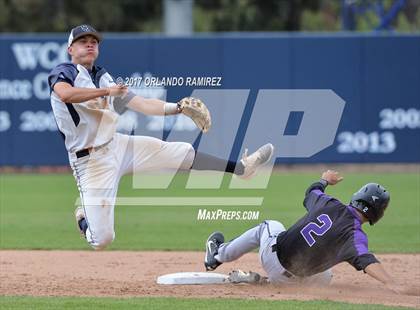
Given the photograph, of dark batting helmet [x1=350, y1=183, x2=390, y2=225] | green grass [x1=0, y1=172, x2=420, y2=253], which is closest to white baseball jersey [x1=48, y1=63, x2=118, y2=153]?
dark batting helmet [x1=350, y1=183, x2=390, y2=225]

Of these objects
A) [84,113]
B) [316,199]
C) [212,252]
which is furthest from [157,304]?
[84,113]

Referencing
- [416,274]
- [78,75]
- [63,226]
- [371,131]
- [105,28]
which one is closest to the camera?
Answer: [78,75]

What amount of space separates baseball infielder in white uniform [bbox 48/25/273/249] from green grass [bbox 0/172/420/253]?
2824 millimetres

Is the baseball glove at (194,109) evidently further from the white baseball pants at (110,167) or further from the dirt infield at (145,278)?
the dirt infield at (145,278)

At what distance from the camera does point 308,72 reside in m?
21.4

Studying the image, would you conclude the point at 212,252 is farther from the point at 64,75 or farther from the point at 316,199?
the point at 64,75

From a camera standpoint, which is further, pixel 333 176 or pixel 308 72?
pixel 308 72

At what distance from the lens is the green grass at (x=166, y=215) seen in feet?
41.1

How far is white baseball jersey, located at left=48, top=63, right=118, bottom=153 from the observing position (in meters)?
8.84

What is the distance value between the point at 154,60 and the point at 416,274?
12407mm

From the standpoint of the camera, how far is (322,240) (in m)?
8.28

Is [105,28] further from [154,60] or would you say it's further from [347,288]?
[347,288]

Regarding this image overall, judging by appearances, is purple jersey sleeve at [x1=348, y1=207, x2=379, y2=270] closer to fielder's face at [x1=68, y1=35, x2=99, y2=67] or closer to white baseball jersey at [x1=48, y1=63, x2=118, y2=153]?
white baseball jersey at [x1=48, y1=63, x2=118, y2=153]

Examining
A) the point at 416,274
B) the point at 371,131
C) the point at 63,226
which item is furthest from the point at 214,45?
the point at 416,274
